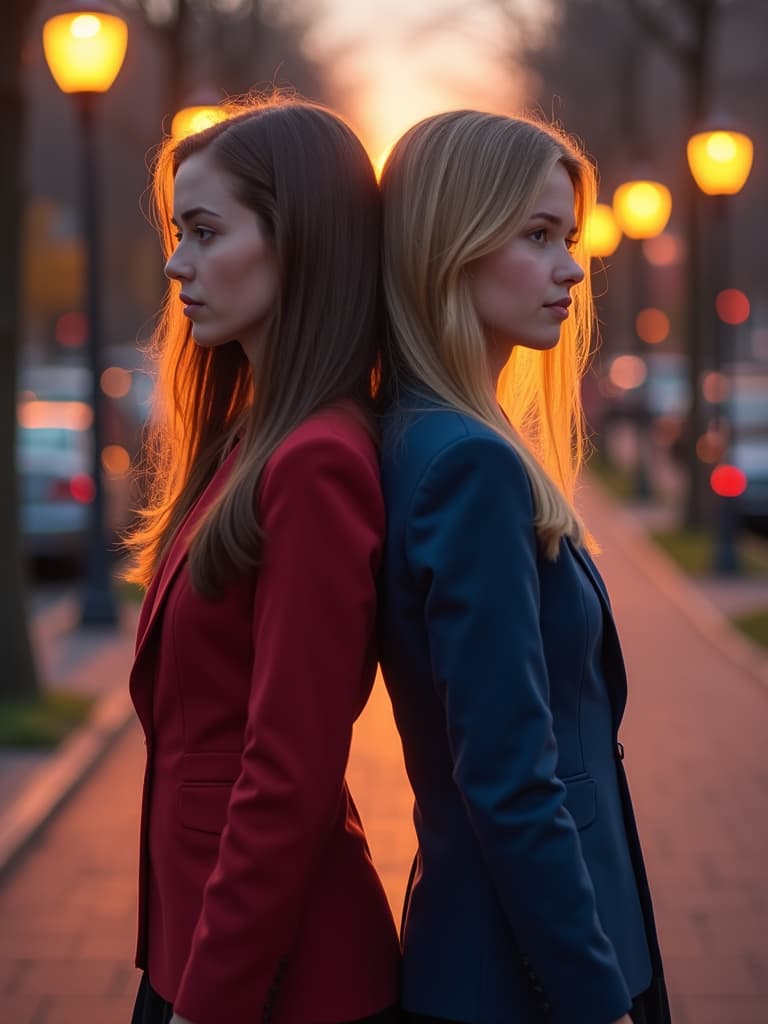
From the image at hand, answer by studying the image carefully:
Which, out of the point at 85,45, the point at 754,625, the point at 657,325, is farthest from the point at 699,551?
the point at 657,325

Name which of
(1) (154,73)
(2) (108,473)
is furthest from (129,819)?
(1) (154,73)

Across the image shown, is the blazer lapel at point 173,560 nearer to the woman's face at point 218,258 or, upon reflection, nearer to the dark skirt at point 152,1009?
the woman's face at point 218,258

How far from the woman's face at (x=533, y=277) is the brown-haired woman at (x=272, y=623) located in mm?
150

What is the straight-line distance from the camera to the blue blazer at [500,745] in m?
1.97

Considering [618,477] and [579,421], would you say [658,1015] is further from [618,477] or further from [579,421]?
[618,477]

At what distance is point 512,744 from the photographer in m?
1.98

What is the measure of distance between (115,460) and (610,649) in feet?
61.3

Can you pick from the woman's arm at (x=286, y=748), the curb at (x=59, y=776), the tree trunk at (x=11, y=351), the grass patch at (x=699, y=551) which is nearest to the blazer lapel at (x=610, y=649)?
the woman's arm at (x=286, y=748)

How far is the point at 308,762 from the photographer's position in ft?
6.56

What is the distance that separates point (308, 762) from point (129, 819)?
518 cm

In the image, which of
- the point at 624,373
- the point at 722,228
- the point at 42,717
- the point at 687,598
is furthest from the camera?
the point at 624,373

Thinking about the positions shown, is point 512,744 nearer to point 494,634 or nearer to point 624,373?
point 494,634

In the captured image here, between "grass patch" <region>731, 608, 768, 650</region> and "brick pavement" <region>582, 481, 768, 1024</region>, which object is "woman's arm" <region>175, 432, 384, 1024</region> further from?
"grass patch" <region>731, 608, 768, 650</region>

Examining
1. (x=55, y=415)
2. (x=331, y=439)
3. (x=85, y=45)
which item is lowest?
(x=55, y=415)
